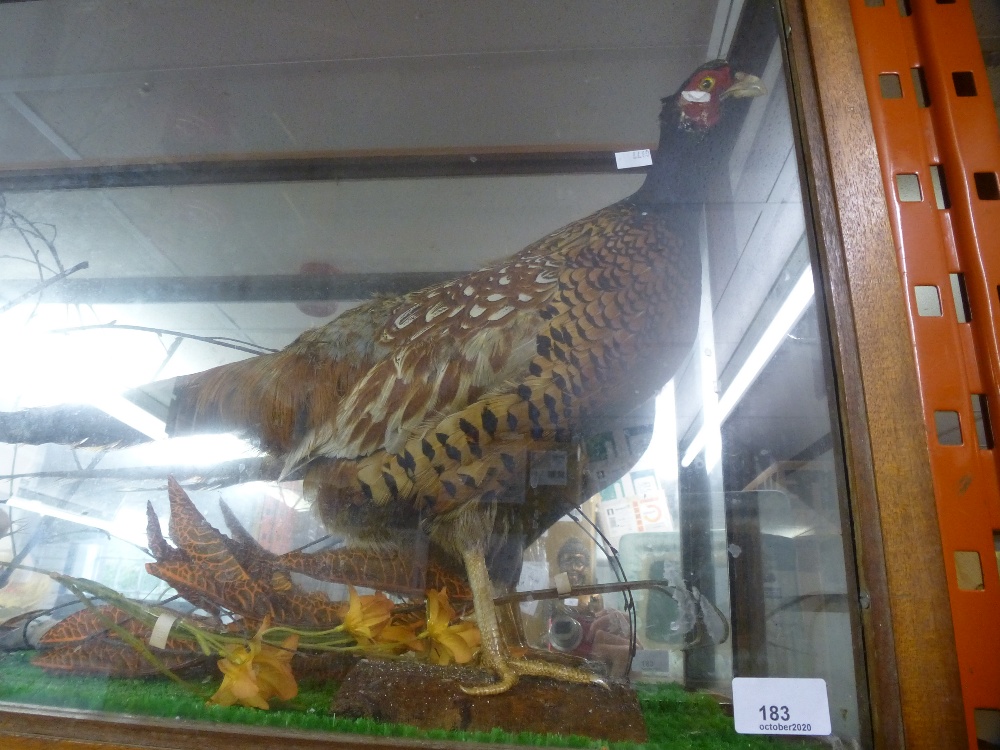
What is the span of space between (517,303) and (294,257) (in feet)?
1.59

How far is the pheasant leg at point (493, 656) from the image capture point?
2.53ft

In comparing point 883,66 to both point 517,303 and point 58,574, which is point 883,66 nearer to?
point 517,303

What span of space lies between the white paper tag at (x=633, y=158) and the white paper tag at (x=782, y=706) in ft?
2.76

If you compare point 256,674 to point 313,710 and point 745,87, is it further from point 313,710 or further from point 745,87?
point 745,87

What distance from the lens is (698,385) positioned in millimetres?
903

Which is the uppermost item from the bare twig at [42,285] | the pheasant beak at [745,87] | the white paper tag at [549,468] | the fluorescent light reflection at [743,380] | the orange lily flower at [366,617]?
the pheasant beak at [745,87]

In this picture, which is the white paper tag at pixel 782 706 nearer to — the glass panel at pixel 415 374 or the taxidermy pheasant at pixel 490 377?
the glass panel at pixel 415 374

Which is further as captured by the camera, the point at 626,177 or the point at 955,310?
the point at 626,177

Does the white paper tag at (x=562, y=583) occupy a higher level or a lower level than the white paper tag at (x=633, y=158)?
lower

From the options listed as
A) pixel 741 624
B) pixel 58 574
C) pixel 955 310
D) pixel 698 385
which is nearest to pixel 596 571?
pixel 741 624

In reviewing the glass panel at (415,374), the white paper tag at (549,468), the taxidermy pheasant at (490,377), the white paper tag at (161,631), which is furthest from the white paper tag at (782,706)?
the white paper tag at (161,631)

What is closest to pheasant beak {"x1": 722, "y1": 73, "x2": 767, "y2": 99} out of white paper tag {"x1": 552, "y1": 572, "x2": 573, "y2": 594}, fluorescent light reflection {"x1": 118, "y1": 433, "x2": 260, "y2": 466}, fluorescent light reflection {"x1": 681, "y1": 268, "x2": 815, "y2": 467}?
fluorescent light reflection {"x1": 681, "y1": 268, "x2": 815, "y2": 467}

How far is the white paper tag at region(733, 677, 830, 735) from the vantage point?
0.64 meters

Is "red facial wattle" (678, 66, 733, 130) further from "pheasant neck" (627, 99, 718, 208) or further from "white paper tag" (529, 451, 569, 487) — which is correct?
"white paper tag" (529, 451, 569, 487)
